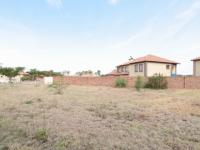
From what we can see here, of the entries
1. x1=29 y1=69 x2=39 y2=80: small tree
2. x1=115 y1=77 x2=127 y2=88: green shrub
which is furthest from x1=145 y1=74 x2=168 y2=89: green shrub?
x1=29 y1=69 x2=39 y2=80: small tree

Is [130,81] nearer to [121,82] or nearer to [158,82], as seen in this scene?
[121,82]

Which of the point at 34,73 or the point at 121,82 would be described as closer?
the point at 121,82

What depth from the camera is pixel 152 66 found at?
91.8ft

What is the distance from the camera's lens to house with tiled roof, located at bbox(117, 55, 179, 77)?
1092 inches

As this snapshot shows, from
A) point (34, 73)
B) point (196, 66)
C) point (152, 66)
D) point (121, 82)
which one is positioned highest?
point (152, 66)

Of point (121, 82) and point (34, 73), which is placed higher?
point (34, 73)

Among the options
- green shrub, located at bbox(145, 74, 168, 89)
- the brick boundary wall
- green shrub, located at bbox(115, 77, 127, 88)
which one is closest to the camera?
the brick boundary wall

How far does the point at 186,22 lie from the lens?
502 inches

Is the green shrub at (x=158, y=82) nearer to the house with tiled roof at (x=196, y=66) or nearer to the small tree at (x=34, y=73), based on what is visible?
the house with tiled roof at (x=196, y=66)

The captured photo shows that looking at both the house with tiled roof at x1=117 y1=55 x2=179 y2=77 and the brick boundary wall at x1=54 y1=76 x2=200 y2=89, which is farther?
the house with tiled roof at x1=117 y1=55 x2=179 y2=77

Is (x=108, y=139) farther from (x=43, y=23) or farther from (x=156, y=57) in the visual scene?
(x=156, y=57)

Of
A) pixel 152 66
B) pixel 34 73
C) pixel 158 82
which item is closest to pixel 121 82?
pixel 158 82

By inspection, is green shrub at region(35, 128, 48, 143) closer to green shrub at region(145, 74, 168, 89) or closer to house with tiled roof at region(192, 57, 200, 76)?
green shrub at region(145, 74, 168, 89)

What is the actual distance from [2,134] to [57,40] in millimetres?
14591
